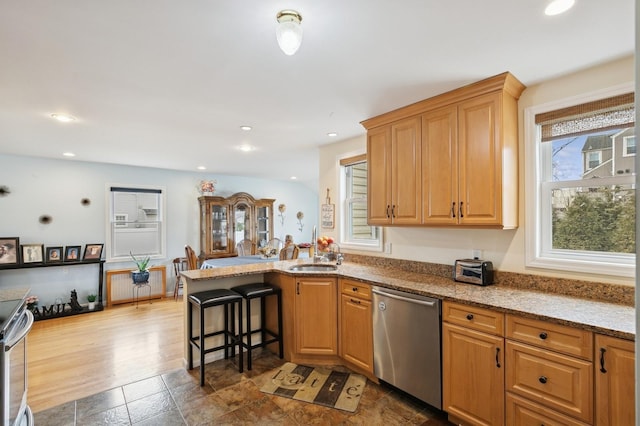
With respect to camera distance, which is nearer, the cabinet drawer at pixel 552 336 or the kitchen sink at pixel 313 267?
the cabinet drawer at pixel 552 336

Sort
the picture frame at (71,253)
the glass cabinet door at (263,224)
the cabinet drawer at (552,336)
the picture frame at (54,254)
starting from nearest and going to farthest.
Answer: the cabinet drawer at (552,336) → the picture frame at (54,254) → the picture frame at (71,253) → the glass cabinet door at (263,224)

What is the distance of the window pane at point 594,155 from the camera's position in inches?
80.7

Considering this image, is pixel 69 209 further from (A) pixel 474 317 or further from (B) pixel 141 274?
(A) pixel 474 317

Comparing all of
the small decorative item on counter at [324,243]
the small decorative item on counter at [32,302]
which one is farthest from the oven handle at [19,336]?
the small decorative item on counter at [32,302]

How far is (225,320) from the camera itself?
126 inches

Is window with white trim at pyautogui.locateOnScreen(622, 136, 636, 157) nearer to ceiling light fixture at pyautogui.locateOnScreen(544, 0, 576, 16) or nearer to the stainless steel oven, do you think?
ceiling light fixture at pyautogui.locateOnScreen(544, 0, 576, 16)

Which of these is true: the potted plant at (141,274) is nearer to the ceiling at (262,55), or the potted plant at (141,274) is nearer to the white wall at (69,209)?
the white wall at (69,209)

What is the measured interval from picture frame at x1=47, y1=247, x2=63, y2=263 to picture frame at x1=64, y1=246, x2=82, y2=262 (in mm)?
63

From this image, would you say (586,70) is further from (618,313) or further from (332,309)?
(332,309)

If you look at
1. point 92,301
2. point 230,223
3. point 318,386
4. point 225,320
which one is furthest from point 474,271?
point 92,301

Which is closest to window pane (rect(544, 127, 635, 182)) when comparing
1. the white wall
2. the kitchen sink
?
the kitchen sink

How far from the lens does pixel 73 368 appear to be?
3076mm

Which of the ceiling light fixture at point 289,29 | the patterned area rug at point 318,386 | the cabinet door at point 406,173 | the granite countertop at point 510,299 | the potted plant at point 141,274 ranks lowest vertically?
the patterned area rug at point 318,386

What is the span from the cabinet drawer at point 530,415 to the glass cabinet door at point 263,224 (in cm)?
569
